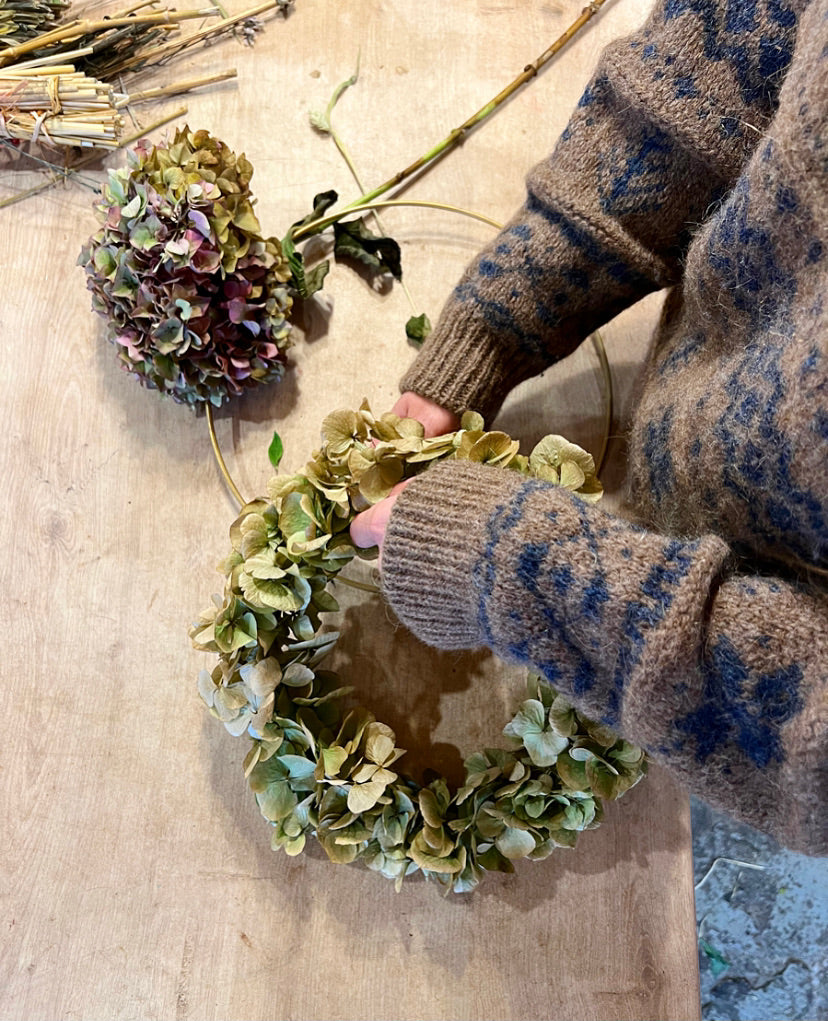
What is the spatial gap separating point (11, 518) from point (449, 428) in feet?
1.44

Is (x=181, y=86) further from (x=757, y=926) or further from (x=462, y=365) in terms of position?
(x=757, y=926)

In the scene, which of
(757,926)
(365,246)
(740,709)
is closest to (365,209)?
(365,246)

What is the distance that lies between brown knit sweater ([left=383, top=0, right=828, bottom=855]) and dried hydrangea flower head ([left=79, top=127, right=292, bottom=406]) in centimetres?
22

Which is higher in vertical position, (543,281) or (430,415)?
(543,281)

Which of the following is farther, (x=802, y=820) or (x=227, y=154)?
(x=227, y=154)

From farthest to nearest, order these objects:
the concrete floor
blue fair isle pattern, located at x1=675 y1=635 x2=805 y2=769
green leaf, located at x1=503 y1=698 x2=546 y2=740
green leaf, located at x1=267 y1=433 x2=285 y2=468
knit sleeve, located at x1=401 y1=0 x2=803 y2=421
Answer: the concrete floor → green leaf, located at x1=267 y1=433 x2=285 y2=468 → green leaf, located at x1=503 y1=698 x2=546 y2=740 → knit sleeve, located at x1=401 y1=0 x2=803 y2=421 → blue fair isle pattern, located at x1=675 y1=635 x2=805 y2=769

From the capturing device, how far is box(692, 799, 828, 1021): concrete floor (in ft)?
3.30

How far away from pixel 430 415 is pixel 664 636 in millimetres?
340

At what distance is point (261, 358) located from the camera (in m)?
0.70

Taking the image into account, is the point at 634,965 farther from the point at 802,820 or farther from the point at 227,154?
the point at 227,154

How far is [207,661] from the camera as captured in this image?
70cm

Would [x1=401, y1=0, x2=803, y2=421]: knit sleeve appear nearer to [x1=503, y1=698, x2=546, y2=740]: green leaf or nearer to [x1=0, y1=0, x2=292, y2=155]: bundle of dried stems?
[x1=503, y1=698, x2=546, y2=740]: green leaf

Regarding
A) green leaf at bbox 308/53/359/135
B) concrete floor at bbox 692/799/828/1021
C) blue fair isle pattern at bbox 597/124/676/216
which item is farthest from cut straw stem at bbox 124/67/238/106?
concrete floor at bbox 692/799/828/1021

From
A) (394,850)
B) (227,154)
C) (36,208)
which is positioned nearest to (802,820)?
(394,850)
